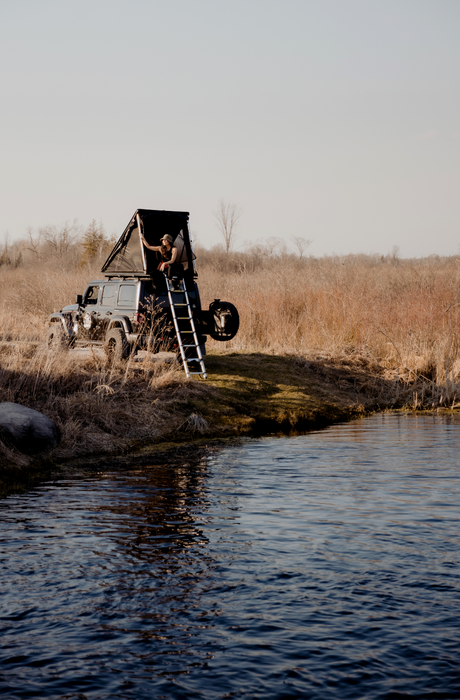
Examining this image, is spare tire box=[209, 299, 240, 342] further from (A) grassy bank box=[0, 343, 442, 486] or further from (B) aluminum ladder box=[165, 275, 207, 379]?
(A) grassy bank box=[0, 343, 442, 486]

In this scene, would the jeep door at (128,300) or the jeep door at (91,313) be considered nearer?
the jeep door at (128,300)

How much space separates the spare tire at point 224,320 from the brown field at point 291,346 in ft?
7.33

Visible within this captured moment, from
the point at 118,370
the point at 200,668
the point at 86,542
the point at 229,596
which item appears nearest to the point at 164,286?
the point at 118,370

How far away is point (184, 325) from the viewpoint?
58.8ft

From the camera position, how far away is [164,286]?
17.7 meters

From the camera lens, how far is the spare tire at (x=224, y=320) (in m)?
18.5

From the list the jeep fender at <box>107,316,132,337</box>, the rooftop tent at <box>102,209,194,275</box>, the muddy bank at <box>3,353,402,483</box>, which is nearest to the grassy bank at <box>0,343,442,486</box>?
the muddy bank at <box>3,353,402,483</box>

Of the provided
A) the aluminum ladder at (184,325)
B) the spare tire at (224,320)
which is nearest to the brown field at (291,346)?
the aluminum ladder at (184,325)

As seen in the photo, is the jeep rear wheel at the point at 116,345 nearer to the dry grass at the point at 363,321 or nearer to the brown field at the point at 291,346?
the brown field at the point at 291,346

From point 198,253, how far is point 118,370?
52.0m

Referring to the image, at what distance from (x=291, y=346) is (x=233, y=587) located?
1617cm

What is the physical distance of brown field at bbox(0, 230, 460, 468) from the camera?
46.3 ft

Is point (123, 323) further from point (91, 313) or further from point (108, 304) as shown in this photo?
point (91, 313)

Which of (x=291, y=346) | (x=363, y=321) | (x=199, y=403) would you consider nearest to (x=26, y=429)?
(x=199, y=403)
